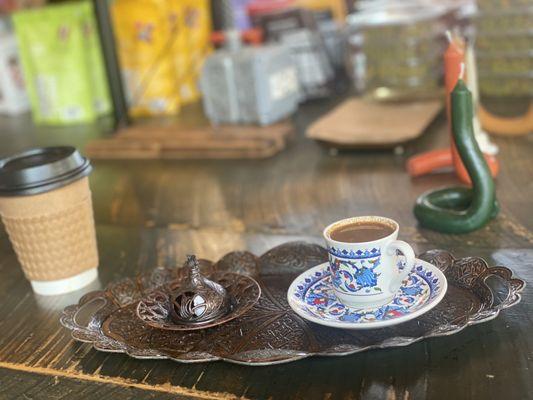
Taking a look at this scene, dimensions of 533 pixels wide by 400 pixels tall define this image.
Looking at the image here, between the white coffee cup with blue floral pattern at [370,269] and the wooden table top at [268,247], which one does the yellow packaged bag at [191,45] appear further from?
the white coffee cup with blue floral pattern at [370,269]

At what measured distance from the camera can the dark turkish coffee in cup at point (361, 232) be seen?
2.14 feet

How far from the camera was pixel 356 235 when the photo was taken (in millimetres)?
664

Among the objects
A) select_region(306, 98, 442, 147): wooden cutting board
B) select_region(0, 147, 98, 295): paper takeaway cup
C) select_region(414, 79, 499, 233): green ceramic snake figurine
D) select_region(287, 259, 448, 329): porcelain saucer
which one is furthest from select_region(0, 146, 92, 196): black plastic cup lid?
select_region(306, 98, 442, 147): wooden cutting board

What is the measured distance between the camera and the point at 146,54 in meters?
1.75

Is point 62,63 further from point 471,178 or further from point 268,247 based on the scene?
point 471,178

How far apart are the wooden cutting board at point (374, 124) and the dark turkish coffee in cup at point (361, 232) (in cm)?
62

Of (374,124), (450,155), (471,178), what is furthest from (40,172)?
(374,124)

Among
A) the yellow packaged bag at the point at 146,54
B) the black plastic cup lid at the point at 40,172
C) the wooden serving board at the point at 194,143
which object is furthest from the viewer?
the yellow packaged bag at the point at 146,54

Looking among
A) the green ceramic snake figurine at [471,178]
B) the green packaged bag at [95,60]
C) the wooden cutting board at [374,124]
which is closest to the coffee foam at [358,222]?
the green ceramic snake figurine at [471,178]

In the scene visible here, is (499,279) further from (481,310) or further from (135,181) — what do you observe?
(135,181)

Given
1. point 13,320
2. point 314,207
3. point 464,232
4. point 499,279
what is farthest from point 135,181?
point 499,279

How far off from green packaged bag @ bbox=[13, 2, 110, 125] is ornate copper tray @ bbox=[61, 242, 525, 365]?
1.22 m

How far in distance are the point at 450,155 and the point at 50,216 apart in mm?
627

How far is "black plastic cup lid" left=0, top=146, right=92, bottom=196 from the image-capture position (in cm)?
80
